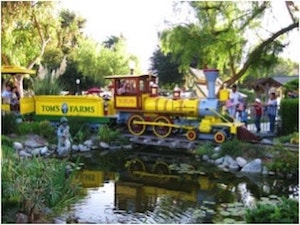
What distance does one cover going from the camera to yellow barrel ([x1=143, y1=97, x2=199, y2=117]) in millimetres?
10141

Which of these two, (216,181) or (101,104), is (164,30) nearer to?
(101,104)

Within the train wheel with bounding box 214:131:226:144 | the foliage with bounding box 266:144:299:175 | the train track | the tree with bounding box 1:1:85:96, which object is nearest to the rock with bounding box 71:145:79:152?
the train track

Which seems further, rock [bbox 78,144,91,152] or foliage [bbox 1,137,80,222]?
rock [bbox 78,144,91,152]

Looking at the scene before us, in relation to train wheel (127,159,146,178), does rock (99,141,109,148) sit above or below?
above

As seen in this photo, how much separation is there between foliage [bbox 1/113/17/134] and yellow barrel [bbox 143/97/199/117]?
2957 mm

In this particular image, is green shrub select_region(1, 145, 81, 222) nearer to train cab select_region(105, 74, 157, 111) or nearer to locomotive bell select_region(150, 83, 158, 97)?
train cab select_region(105, 74, 157, 111)

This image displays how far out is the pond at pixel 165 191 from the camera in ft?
17.3

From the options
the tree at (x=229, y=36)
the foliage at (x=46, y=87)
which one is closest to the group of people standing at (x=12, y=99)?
the foliage at (x=46, y=87)

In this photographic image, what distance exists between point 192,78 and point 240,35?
1143 centimetres

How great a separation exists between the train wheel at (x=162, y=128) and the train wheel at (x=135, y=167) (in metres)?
1.59

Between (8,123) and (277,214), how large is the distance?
24.8 feet

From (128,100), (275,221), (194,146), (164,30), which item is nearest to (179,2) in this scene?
(164,30)

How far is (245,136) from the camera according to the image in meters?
9.24

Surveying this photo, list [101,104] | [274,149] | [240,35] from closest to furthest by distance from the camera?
[274,149] < [101,104] < [240,35]
